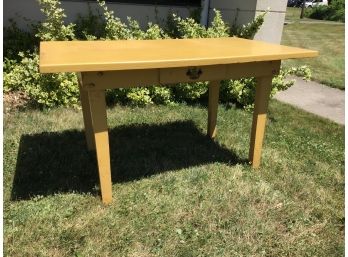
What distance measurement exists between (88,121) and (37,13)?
3.06m

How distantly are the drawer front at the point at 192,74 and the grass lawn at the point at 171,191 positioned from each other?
0.98 meters

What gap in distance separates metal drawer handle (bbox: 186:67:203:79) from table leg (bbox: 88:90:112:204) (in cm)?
64

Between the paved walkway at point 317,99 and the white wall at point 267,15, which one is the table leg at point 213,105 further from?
the paved walkway at point 317,99

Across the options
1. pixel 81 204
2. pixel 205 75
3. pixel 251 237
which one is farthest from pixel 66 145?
pixel 251 237

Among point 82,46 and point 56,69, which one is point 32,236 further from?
point 82,46

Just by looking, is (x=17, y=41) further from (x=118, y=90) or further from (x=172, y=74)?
(x=172, y=74)

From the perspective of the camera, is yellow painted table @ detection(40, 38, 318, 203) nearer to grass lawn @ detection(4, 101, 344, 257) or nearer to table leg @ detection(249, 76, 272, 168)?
table leg @ detection(249, 76, 272, 168)

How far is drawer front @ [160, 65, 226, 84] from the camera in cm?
264

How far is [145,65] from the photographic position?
90.8 inches

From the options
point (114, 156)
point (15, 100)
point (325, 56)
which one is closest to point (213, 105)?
point (114, 156)

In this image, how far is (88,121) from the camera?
145 inches

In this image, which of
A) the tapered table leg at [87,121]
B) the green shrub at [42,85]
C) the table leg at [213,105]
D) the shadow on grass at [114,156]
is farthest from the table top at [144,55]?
the green shrub at [42,85]

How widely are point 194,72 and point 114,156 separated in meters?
1.42

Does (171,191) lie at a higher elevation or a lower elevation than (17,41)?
lower
